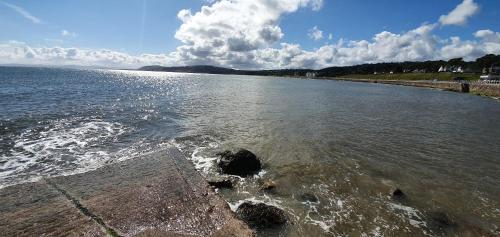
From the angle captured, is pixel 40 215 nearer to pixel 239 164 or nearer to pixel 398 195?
pixel 239 164

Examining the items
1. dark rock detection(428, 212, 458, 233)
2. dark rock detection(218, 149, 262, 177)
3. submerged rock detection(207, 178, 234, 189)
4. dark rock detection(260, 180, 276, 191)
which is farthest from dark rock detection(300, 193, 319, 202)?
dark rock detection(428, 212, 458, 233)

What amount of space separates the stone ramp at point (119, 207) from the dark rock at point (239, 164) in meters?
1.94

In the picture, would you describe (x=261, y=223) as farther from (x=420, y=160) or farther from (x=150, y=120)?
(x=150, y=120)

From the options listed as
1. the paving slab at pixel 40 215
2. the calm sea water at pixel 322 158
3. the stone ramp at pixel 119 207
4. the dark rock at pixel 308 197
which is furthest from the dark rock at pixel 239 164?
the paving slab at pixel 40 215

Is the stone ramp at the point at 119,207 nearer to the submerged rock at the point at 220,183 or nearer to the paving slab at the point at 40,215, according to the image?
the paving slab at the point at 40,215

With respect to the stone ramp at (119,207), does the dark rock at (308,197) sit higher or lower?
lower

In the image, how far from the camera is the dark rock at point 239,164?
1731 centimetres

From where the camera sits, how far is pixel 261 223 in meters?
11.6

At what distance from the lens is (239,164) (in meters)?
17.5

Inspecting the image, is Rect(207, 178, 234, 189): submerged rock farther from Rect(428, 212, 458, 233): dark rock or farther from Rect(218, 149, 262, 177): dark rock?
Rect(428, 212, 458, 233): dark rock

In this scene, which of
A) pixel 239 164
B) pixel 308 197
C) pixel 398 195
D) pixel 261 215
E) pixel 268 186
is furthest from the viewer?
pixel 239 164

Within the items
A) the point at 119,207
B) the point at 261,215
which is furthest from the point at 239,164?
the point at 119,207

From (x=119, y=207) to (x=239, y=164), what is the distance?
23.4ft

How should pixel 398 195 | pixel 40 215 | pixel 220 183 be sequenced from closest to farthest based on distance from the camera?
pixel 40 215, pixel 398 195, pixel 220 183
